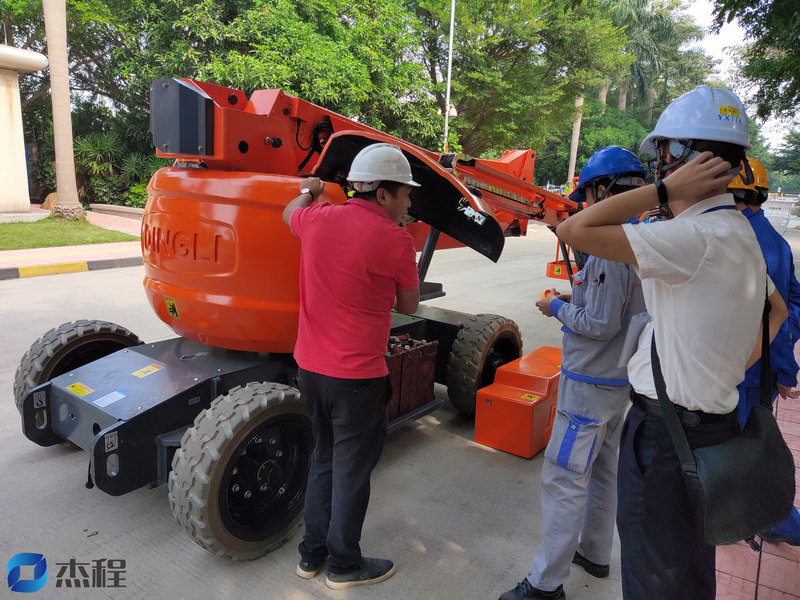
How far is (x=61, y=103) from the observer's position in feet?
44.1

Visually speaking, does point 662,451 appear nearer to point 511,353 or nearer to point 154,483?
point 154,483

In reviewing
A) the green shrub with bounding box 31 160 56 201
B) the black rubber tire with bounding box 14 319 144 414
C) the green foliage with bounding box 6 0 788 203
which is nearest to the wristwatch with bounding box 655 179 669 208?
the black rubber tire with bounding box 14 319 144 414

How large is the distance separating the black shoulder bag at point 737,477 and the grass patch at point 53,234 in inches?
507

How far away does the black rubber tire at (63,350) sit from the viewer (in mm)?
3400

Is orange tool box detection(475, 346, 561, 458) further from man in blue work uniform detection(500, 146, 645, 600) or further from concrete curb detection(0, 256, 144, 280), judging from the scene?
concrete curb detection(0, 256, 144, 280)

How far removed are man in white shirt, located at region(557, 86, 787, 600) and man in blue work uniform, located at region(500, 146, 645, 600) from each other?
0.65m

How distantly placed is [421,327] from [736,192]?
8.06ft

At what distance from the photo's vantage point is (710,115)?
1.46 meters

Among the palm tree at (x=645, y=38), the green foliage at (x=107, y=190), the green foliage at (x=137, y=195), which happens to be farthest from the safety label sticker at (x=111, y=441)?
the palm tree at (x=645, y=38)

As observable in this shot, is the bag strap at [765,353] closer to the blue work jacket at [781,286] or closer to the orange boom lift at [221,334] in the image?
the blue work jacket at [781,286]

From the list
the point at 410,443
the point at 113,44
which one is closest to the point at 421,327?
the point at 410,443

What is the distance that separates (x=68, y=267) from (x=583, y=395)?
9.86m

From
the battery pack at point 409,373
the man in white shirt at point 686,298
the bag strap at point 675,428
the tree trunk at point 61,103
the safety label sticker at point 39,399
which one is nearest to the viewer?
the man in white shirt at point 686,298

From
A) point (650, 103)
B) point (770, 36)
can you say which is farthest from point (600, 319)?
point (650, 103)
